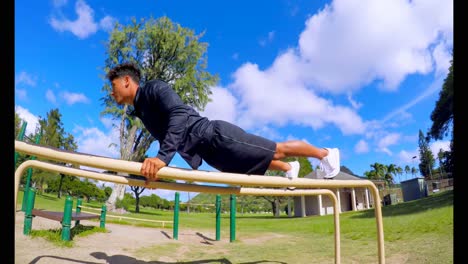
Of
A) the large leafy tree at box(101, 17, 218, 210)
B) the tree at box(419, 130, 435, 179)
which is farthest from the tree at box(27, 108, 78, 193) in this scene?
the tree at box(419, 130, 435, 179)

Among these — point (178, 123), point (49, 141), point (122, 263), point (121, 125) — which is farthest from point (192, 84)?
point (178, 123)

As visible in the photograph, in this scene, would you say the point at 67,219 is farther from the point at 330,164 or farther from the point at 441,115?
the point at 441,115

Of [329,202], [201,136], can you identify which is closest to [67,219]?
[201,136]

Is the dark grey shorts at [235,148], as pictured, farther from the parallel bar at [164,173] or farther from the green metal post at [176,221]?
the green metal post at [176,221]

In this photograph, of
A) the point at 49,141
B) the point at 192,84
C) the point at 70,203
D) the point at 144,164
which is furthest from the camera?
the point at 49,141

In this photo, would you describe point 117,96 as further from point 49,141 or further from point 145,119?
point 49,141

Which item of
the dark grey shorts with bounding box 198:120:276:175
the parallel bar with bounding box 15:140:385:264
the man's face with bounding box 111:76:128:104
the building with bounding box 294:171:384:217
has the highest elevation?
the man's face with bounding box 111:76:128:104

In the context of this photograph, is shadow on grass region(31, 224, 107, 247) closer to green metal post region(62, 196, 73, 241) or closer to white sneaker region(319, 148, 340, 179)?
green metal post region(62, 196, 73, 241)

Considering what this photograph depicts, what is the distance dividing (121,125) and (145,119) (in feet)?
60.2

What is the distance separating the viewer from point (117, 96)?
2402 millimetres

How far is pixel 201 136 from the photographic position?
7.06ft

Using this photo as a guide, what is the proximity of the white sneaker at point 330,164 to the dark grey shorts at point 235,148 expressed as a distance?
51cm

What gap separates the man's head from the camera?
7.78 ft
